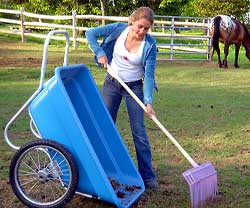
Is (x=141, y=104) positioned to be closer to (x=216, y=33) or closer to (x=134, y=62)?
(x=134, y=62)

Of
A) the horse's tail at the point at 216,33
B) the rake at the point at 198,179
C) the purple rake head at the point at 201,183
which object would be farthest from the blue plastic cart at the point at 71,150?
the horse's tail at the point at 216,33

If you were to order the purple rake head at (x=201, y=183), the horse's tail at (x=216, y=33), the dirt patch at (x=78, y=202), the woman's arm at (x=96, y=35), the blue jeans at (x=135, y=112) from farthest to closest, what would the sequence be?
the horse's tail at (x=216, y=33)
the blue jeans at (x=135, y=112)
the woman's arm at (x=96, y=35)
the dirt patch at (x=78, y=202)
the purple rake head at (x=201, y=183)

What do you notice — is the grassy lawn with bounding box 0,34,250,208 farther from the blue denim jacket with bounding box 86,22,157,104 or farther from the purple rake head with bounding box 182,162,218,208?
the blue denim jacket with bounding box 86,22,157,104

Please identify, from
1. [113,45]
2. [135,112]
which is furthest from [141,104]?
[113,45]

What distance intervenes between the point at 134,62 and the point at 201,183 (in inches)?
47.8

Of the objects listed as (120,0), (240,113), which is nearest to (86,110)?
(240,113)

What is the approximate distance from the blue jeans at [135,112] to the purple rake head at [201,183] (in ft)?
2.22

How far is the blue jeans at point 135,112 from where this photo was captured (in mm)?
5148

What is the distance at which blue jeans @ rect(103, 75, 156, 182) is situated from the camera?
5148mm

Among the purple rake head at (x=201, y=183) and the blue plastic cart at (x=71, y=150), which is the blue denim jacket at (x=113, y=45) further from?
the purple rake head at (x=201, y=183)

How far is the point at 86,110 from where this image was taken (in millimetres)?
5027

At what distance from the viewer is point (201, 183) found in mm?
4711

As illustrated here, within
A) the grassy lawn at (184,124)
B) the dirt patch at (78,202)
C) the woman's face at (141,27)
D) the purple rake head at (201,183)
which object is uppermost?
the woman's face at (141,27)

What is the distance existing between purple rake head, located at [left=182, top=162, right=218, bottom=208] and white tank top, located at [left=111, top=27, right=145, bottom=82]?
102 cm
